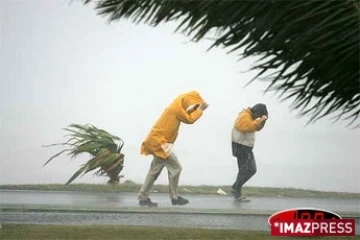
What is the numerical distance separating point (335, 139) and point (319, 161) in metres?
0.13

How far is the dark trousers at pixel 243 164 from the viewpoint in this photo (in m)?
Result: 3.10

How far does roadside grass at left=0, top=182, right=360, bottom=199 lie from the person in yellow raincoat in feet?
0.16

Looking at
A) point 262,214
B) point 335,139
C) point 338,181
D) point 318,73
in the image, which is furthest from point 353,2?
point 262,214

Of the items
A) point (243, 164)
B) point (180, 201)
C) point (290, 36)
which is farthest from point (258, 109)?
point (180, 201)

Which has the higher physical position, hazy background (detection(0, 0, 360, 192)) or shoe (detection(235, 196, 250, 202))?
hazy background (detection(0, 0, 360, 192))

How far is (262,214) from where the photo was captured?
311 cm

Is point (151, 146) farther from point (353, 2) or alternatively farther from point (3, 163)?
point (353, 2)

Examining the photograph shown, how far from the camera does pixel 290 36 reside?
2.84 m

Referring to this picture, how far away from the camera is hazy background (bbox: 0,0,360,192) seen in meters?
3.06

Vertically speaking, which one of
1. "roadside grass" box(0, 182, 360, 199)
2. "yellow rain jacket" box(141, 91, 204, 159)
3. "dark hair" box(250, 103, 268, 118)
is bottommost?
"roadside grass" box(0, 182, 360, 199)

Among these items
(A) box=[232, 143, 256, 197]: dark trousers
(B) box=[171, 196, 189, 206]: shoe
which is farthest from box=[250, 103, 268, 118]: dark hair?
(B) box=[171, 196, 189, 206]: shoe

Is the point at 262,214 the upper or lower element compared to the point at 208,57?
lower

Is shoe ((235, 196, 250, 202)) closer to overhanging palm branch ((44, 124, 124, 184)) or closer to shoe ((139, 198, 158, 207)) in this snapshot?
shoe ((139, 198, 158, 207))

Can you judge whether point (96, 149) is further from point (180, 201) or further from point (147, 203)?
point (180, 201)
